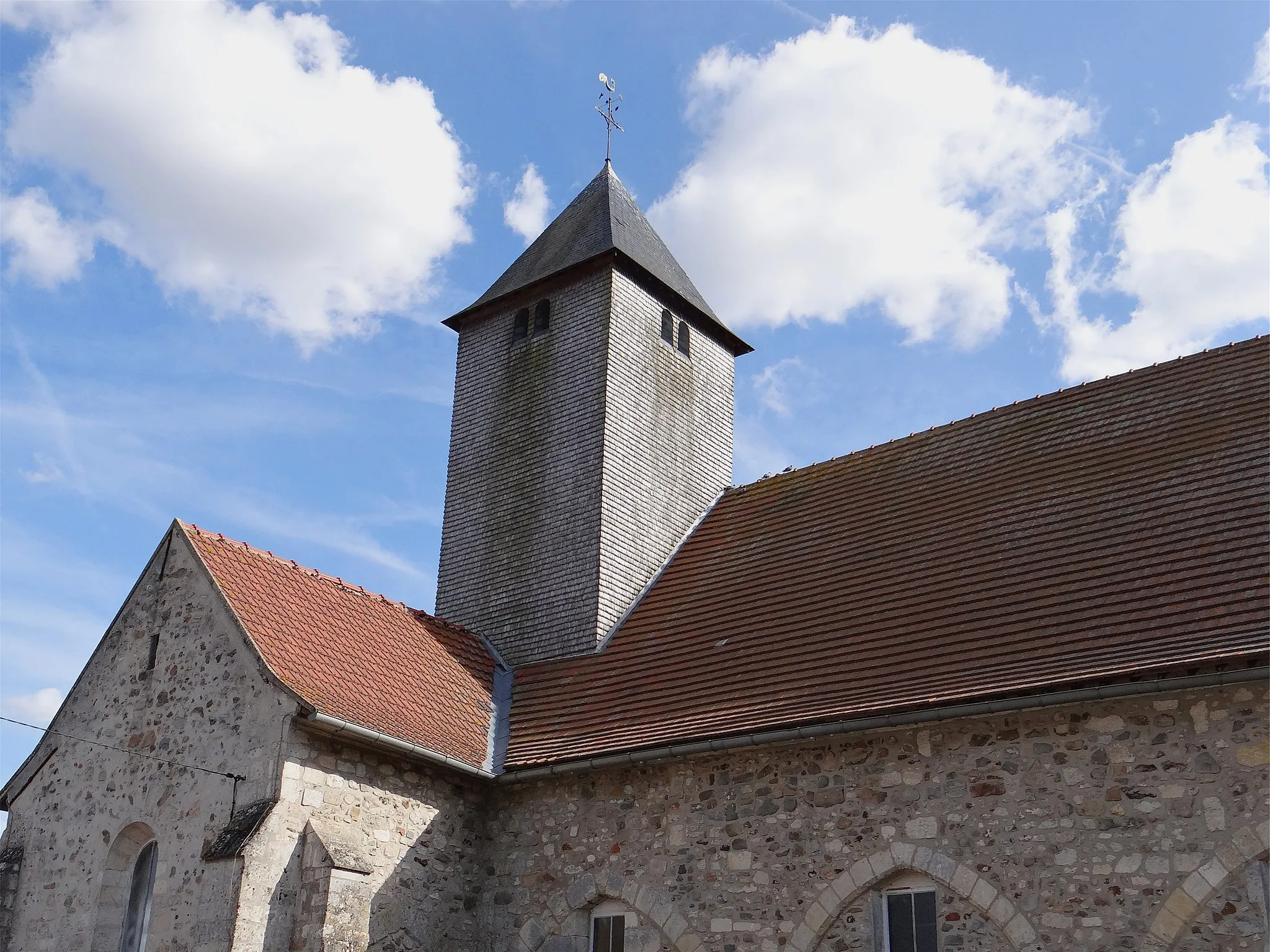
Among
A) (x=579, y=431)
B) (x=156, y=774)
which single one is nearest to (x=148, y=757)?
(x=156, y=774)

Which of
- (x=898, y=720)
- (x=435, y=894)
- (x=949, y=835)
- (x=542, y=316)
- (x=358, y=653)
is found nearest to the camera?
(x=949, y=835)

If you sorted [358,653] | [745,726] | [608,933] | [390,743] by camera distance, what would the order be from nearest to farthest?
[745,726], [608,933], [390,743], [358,653]

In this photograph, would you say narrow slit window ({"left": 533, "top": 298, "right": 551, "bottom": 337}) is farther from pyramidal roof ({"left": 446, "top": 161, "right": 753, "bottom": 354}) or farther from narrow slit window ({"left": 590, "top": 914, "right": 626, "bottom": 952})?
narrow slit window ({"left": 590, "top": 914, "right": 626, "bottom": 952})

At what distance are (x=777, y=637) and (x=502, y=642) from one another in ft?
13.3

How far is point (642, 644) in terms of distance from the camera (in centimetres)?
1255

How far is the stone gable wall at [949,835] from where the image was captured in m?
7.83

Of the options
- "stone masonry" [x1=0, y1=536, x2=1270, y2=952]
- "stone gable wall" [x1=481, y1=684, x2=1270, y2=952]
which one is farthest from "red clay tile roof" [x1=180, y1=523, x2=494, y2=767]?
"stone gable wall" [x1=481, y1=684, x2=1270, y2=952]

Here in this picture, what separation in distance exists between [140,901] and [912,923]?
663 centimetres

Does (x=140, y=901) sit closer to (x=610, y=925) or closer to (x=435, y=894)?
(x=435, y=894)

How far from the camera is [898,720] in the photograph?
29.7 ft

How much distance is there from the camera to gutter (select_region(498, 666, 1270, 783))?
7.98 m

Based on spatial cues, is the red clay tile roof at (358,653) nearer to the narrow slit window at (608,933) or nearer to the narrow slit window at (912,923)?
the narrow slit window at (608,933)

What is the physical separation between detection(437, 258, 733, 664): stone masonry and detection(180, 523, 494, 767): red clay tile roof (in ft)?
3.78

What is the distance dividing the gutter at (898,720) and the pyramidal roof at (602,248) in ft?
23.2
